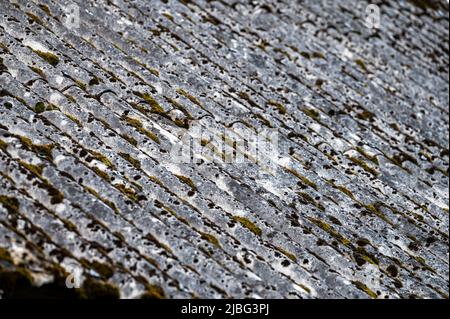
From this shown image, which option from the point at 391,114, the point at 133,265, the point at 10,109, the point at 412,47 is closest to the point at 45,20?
the point at 10,109

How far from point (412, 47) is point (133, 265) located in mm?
4336

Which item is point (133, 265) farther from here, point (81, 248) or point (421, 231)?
point (421, 231)

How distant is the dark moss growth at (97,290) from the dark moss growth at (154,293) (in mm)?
153

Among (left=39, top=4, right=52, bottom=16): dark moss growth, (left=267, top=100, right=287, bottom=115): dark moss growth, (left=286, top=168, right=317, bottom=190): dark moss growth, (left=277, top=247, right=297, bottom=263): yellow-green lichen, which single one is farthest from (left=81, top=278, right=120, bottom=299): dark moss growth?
(left=39, top=4, right=52, bottom=16): dark moss growth

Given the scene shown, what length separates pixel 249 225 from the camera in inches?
125

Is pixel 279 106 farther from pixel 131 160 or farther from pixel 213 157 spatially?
pixel 131 160

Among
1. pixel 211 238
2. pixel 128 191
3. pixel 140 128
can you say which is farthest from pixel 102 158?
pixel 211 238

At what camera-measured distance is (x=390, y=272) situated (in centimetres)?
330

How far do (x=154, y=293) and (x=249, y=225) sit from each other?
2.75 ft

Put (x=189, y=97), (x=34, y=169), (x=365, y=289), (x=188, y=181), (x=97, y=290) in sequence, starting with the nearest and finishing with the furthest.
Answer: (x=97, y=290)
(x=34, y=169)
(x=365, y=289)
(x=188, y=181)
(x=189, y=97)

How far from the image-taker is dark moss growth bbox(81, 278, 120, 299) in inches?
99.7

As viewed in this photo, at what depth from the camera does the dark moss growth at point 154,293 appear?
102 inches

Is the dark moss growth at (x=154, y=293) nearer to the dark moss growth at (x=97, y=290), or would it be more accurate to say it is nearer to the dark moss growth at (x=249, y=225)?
the dark moss growth at (x=97, y=290)

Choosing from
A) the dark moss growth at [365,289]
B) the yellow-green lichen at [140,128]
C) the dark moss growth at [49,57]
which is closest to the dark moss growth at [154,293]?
the yellow-green lichen at [140,128]
